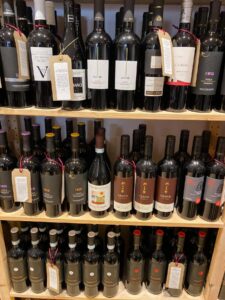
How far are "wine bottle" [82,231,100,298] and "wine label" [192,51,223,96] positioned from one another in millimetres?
754

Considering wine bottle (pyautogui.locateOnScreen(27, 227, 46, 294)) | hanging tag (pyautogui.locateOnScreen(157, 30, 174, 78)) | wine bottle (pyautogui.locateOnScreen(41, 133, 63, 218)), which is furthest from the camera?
wine bottle (pyautogui.locateOnScreen(27, 227, 46, 294))

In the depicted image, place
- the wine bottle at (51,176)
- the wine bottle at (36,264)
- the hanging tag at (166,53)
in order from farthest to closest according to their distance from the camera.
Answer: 1. the wine bottle at (36,264)
2. the wine bottle at (51,176)
3. the hanging tag at (166,53)

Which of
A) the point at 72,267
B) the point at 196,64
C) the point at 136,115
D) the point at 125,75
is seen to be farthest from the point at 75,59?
the point at 72,267

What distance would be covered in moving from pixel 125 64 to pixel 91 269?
909 mm

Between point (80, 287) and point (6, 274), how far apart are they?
36cm

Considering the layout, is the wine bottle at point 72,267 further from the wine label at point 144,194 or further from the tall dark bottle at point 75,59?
the tall dark bottle at point 75,59

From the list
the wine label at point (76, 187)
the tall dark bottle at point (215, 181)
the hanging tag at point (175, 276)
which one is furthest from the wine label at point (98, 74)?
the hanging tag at point (175, 276)

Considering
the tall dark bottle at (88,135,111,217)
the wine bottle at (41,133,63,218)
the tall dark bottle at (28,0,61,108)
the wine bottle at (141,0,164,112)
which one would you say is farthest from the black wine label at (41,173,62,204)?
the wine bottle at (141,0,164,112)

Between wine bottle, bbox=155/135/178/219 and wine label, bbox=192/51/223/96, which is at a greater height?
wine label, bbox=192/51/223/96

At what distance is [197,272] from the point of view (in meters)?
1.18

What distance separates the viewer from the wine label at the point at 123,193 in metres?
1.01

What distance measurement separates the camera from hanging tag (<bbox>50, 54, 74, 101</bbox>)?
2.71 feet

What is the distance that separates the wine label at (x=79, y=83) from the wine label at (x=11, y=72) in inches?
7.2

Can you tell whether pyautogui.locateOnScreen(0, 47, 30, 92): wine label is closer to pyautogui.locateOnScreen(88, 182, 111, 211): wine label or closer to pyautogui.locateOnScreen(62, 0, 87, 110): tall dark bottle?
pyautogui.locateOnScreen(62, 0, 87, 110): tall dark bottle
